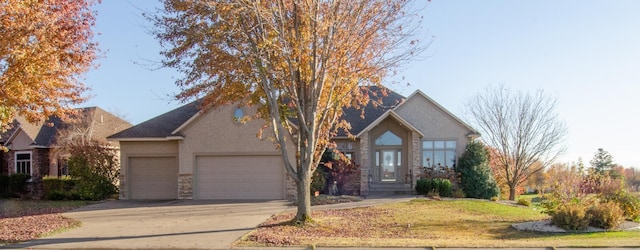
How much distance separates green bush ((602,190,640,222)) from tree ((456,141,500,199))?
7571mm

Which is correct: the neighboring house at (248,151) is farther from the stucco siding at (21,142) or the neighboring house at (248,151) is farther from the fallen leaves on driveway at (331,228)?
the stucco siding at (21,142)

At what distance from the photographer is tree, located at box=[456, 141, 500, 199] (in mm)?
22141

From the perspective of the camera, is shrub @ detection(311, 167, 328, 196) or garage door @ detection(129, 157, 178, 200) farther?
garage door @ detection(129, 157, 178, 200)

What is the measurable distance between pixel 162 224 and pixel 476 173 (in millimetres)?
14117

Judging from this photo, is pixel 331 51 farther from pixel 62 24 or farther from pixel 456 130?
pixel 456 130

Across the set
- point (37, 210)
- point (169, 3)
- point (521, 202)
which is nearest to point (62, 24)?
point (169, 3)

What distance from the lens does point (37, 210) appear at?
17297 mm

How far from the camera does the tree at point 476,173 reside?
2214cm

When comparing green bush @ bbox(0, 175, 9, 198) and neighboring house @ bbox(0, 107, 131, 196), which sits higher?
neighboring house @ bbox(0, 107, 131, 196)

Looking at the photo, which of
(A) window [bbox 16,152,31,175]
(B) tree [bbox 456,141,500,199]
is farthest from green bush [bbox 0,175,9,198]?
(B) tree [bbox 456,141,500,199]

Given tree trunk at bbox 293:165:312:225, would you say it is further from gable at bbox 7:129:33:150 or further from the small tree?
gable at bbox 7:129:33:150

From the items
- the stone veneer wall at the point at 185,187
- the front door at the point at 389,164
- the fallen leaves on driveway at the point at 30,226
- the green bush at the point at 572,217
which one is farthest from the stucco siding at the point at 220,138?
the green bush at the point at 572,217

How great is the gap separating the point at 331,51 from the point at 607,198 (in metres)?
9.09

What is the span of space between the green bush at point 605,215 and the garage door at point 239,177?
434 inches
